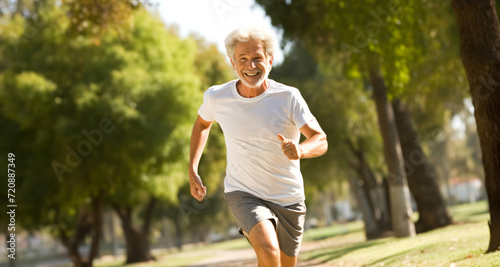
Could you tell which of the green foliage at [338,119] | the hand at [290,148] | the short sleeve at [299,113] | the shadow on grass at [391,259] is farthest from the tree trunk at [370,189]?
the hand at [290,148]

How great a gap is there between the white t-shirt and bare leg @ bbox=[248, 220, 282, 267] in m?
0.31

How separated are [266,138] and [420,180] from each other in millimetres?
17973

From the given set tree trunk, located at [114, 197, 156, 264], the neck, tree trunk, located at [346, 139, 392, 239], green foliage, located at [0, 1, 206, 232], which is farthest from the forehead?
tree trunk, located at [114, 197, 156, 264]

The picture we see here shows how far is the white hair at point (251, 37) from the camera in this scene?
5.23 m

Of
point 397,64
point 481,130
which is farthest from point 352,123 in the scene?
point 481,130

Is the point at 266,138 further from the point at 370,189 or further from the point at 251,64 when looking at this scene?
the point at 370,189

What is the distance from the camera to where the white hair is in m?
5.23

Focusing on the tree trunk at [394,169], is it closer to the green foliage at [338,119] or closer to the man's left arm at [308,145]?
the green foliage at [338,119]

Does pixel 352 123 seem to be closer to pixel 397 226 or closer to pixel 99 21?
pixel 397 226

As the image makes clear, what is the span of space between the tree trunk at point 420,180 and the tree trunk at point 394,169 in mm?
2097

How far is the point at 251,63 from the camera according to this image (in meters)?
5.19

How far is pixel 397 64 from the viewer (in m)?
14.0

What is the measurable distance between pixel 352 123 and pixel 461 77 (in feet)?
29.5

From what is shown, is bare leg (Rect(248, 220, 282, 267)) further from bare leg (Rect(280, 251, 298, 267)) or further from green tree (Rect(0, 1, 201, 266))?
green tree (Rect(0, 1, 201, 266))
